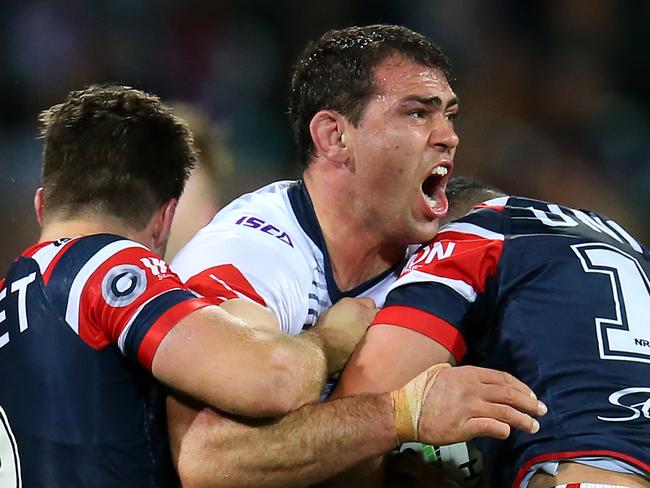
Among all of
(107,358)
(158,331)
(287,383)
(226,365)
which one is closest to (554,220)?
(287,383)

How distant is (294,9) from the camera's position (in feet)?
21.4

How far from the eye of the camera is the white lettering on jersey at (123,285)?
8.16 ft

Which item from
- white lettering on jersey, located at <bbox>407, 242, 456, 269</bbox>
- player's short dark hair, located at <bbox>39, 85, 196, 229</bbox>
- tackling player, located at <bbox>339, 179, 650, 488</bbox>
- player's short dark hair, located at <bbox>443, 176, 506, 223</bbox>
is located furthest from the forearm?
player's short dark hair, located at <bbox>443, 176, 506, 223</bbox>

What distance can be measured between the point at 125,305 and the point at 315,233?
982mm

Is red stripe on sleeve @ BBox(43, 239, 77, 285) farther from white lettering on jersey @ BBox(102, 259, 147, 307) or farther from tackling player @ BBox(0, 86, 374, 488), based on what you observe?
white lettering on jersey @ BBox(102, 259, 147, 307)

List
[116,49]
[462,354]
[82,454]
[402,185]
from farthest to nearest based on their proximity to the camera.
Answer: [116,49] → [402,185] → [462,354] → [82,454]

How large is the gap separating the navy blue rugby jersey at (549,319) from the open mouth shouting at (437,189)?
16.5 inches

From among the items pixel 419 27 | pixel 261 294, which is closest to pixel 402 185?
pixel 261 294

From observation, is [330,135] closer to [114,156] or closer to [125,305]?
[114,156]

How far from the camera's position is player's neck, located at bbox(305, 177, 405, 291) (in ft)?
11.0

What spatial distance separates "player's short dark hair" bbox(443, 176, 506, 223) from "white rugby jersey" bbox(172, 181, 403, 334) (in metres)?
0.32

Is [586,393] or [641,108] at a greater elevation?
[641,108]

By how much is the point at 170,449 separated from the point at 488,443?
94 centimetres

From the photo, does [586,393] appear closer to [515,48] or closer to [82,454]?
[82,454]
